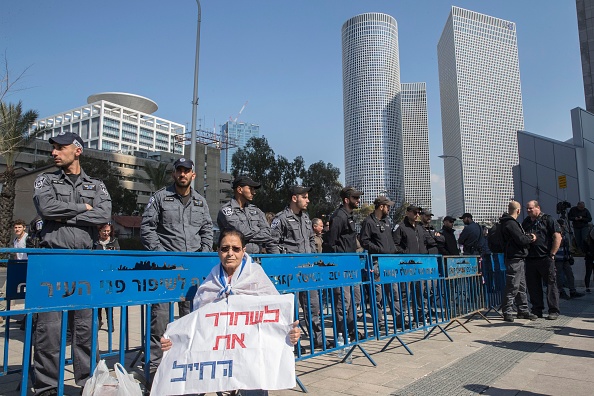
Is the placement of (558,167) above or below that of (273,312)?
above

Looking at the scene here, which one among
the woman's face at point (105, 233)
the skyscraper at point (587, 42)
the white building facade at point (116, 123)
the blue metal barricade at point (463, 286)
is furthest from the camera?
the white building facade at point (116, 123)

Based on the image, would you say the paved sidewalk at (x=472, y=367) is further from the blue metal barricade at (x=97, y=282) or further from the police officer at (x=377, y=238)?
the blue metal barricade at (x=97, y=282)

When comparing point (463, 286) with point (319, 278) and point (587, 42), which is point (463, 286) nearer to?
point (319, 278)

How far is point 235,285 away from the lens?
3.21 m

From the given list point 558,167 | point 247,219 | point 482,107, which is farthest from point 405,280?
point 482,107

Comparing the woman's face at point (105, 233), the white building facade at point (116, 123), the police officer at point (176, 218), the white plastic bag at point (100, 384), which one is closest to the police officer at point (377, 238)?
the police officer at point (176, 218)

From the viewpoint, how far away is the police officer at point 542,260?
7797mm

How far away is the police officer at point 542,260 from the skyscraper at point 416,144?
368ft

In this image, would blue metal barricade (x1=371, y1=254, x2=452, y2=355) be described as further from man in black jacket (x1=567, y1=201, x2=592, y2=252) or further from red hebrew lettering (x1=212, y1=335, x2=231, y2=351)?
man in black jacket (x1=567, y1=201, x2=592, y2=252)

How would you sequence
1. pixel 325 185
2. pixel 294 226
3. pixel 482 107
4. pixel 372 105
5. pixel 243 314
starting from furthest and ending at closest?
pixel 372 105, pixel 482 107, pixel 325 185, pixel 294 226, pixel 243 314

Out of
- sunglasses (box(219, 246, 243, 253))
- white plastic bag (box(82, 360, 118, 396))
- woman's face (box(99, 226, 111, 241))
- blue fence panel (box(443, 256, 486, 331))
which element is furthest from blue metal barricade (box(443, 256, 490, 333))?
woman's face (box(99, 226, 111, 241))

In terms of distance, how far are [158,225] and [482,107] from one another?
85.5m

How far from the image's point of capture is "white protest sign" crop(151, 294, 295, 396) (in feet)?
9.29

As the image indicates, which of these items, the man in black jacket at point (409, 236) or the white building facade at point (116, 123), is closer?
the man in black jacket at point (409, 236)
